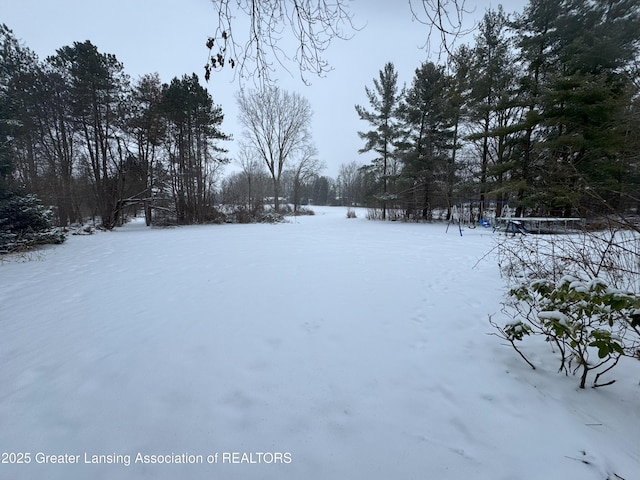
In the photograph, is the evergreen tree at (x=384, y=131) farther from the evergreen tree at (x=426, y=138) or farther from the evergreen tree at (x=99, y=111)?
the evergreen tree at (x=99, y=111)

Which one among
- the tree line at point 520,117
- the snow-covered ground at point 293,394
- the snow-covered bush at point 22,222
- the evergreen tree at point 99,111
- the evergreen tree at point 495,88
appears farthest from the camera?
the evergreen tree at point 99,111

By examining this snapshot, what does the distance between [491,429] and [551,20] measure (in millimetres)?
17421

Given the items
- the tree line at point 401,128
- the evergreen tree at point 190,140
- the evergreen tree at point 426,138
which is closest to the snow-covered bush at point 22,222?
the tree line at point 401,128

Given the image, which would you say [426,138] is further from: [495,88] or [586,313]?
[586,313]

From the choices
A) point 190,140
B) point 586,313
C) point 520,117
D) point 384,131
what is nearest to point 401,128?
point 384,131

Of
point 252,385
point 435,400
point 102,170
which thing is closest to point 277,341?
point 252,385

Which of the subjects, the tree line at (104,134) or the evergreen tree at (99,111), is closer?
the tree line at (104,134)

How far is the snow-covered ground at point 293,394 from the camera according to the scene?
1187mm

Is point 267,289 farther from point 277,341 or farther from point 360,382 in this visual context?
point 360,382

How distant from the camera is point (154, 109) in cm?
1504

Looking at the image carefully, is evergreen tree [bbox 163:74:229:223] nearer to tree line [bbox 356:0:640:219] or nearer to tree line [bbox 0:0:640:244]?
tree line [bbox 0:0:640:244]

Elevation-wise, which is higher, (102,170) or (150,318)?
(102,170)

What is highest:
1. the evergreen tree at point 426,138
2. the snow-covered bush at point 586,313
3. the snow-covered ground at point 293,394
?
the evergreen tree at point 426,138

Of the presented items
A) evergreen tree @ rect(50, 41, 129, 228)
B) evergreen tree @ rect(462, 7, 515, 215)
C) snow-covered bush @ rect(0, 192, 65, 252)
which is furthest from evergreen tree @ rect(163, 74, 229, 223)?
evergreen tree @ rect(462, 7, 515, 215)
